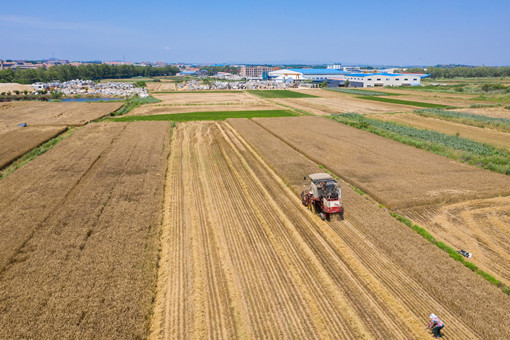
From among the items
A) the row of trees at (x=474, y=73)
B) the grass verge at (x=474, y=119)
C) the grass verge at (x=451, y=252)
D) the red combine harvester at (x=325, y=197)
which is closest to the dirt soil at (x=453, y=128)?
the grass verge at (x=474, y=119)

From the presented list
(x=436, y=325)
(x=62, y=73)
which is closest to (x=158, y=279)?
(x=436, y=325)

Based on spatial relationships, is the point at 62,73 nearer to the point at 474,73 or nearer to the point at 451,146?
the point at 451,146

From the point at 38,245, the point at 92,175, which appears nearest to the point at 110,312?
the point at 38,245

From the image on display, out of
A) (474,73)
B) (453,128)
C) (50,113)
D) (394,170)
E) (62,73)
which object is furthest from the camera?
(474,73)

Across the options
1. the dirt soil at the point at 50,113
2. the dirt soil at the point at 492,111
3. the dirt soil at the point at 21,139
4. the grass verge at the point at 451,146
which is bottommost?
the grass verge at the point at 451,146

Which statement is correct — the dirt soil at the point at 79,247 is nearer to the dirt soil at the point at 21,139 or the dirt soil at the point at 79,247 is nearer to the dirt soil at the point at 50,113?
the dirt soil at the point at 21,139

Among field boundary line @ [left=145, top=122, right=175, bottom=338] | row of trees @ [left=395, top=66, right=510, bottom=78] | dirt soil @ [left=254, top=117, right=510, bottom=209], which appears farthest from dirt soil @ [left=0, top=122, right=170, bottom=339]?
row of trees @ [left=395, top=66, right=510, bottom=78]
